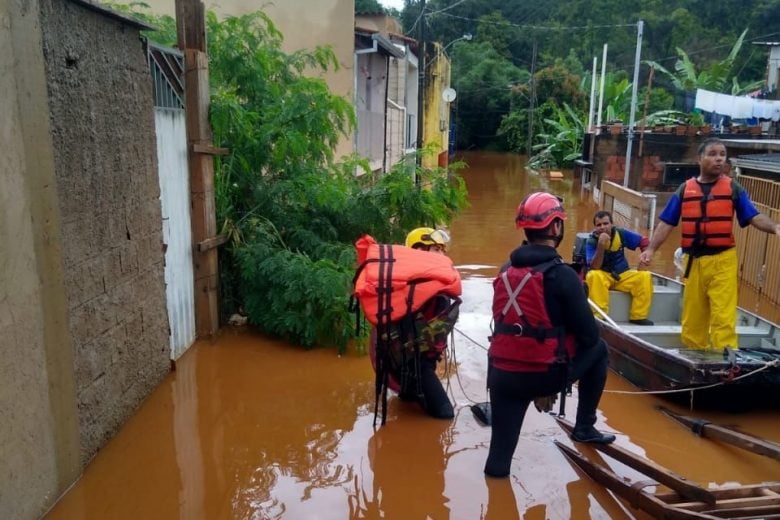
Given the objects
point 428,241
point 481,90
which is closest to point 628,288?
point 428,241

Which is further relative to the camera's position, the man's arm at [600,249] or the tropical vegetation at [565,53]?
the tropical vegetation at [565,53]

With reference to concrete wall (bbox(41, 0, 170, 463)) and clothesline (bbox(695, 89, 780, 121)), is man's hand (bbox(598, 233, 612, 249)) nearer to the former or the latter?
concrete wall (bbox(41, 0, 170, 463))

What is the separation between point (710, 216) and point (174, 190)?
4913 millimetres

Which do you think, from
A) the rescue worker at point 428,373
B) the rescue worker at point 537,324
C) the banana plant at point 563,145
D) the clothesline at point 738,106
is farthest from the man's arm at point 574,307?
the banana plant at point 563,145

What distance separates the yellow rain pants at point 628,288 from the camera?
7629 millimetres

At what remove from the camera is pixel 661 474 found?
13.5 feet

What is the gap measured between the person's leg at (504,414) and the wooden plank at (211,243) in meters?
3.76

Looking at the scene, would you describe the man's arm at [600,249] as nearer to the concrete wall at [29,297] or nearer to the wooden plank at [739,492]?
the wooden plank at [739,492]

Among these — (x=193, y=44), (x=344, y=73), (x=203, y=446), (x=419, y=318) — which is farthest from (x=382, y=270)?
(x=344, y=73)

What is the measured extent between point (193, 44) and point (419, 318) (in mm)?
3795

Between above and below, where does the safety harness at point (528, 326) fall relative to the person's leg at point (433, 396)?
above

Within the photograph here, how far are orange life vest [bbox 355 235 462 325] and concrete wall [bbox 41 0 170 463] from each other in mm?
1835

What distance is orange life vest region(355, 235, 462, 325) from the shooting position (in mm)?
4980

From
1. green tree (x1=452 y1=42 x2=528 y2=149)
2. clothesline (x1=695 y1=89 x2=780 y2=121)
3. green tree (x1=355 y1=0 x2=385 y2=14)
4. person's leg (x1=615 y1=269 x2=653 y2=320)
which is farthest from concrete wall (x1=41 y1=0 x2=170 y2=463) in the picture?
green tree (x1=452 y1=42 x2=528 y2=149)
